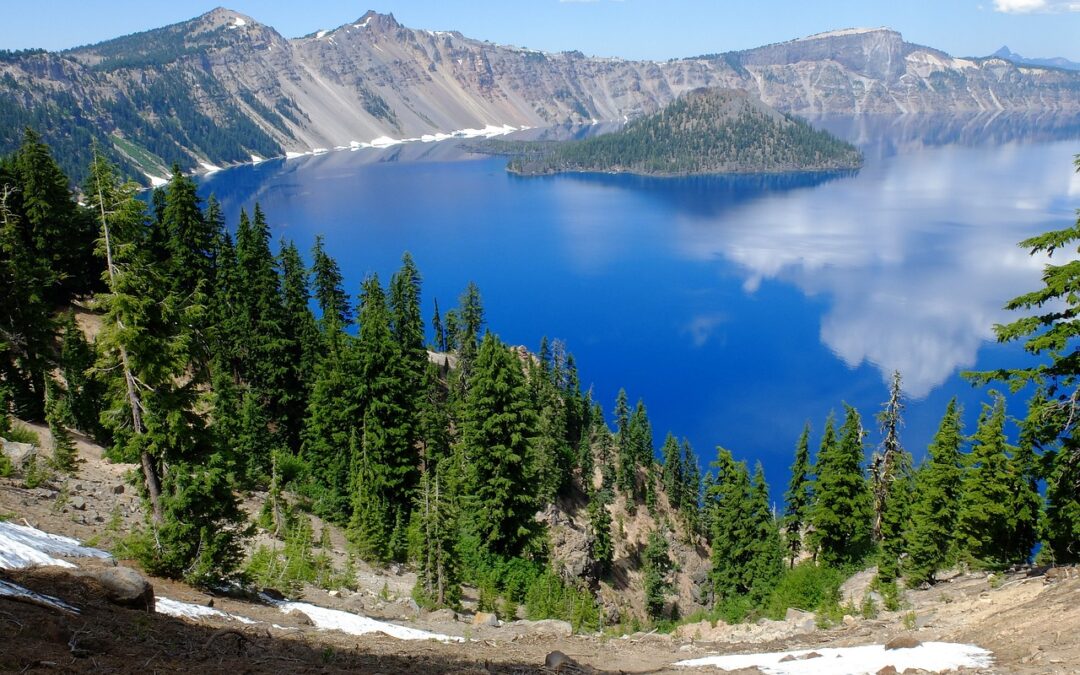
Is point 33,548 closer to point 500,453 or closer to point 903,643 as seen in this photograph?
point 903,643

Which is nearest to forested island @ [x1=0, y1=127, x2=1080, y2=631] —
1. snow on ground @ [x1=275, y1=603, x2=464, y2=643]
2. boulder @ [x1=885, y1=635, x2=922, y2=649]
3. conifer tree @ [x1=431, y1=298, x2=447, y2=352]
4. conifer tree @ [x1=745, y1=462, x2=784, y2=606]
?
conifer tree @ [x1=745, y1=462, x2=784, y2=606]

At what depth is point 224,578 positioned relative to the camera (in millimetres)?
16922

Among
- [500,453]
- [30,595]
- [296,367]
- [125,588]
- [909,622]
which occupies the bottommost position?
[500,453]

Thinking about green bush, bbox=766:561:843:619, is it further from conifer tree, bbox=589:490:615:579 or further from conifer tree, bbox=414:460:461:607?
conifer tree, bbox=589:490:615:579

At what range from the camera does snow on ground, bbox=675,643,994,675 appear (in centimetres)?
1198

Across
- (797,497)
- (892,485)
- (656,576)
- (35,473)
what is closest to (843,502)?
(892,485)

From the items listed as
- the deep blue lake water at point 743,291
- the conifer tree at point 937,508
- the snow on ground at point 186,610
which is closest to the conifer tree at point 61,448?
the snow on ground at point 186,610

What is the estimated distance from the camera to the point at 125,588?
11945 mm

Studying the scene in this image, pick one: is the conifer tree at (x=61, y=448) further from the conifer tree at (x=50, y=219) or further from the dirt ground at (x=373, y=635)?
the conifer tree at (x=50, y=219)

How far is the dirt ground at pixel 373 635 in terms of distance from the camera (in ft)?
31.5

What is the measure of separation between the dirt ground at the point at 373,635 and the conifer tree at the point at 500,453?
9239 millimetres

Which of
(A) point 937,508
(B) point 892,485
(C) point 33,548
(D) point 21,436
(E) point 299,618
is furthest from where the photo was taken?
(B) point 892,485

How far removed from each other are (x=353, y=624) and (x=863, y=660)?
11370 mm

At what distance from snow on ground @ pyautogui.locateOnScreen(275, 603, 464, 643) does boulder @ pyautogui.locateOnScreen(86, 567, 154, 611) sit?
423cm
